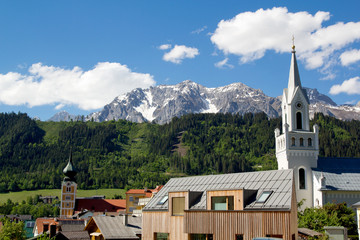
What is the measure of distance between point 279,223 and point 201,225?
6812 millimetres

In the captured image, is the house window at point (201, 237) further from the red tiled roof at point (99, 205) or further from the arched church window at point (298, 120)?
the red tiled roof at point (99, 205)

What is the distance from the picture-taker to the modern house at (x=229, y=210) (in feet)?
106

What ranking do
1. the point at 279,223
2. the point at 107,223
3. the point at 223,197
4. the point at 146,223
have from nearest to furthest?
the point at 279,223 → the point at 223,197 → the point at 146,223 → the point at 107,223

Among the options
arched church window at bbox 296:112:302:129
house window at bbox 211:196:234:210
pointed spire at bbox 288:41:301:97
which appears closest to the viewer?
house window at bbox 211:196:234:210

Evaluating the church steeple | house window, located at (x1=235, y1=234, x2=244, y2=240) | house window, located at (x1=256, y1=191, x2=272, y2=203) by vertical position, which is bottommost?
house window, located at (x1=235, y1=234, x2=244, y2=240)

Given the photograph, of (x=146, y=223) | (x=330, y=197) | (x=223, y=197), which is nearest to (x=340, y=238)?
(x=223, y=197)

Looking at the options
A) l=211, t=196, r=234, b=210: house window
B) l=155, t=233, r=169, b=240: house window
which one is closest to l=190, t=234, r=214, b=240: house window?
l=211, t=196, r=234, b=210: house window

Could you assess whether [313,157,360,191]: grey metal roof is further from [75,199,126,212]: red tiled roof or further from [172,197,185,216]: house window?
[75,199,126,212]: red tiled roof

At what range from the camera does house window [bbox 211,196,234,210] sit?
35.4m

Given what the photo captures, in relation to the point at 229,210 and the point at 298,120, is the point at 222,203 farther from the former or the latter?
the point at 298,120

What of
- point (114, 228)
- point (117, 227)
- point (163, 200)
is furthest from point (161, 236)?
point (117, 227)

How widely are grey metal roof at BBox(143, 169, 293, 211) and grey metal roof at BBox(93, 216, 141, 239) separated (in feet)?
21.8

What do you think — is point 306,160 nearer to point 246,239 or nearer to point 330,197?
point 330,197

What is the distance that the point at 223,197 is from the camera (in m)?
36.1
